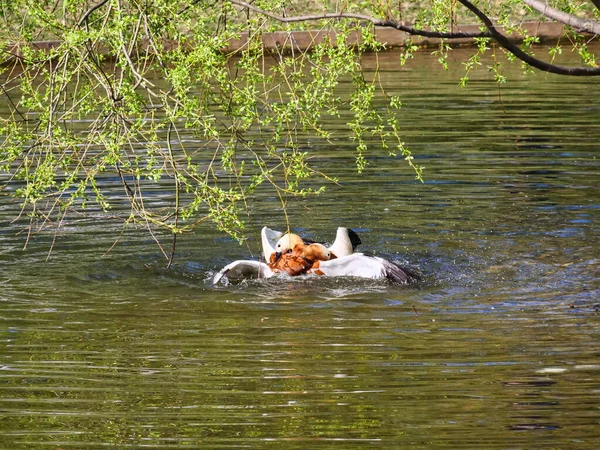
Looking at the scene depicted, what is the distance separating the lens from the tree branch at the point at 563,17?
6734 mm

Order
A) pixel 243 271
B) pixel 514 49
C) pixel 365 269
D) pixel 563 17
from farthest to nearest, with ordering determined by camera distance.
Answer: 1. pixel 243 271
2. pixel 365 269
3. pixel 563 17
4. pixel 514 49

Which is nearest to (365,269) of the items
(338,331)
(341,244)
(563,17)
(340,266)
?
(340,266)

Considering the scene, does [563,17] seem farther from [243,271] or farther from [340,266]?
[243,271]

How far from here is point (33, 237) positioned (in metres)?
11.0

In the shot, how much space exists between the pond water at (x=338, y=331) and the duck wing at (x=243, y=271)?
0.41 ft

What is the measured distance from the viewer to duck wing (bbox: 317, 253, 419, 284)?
877cm

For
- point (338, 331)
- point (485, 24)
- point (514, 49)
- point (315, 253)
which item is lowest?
point (338, 331)

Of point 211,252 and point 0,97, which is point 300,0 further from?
point 211,252

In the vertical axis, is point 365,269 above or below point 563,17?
below

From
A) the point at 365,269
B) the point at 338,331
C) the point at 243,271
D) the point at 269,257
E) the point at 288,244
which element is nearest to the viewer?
the point at 338,331

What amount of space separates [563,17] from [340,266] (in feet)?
9.42

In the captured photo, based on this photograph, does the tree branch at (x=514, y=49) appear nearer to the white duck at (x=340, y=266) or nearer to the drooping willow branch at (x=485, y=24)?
the drooping willow branch at (x=485, y=24)

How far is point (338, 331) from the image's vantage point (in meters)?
7.69

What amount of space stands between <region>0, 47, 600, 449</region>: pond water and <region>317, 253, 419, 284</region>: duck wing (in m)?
0.10
